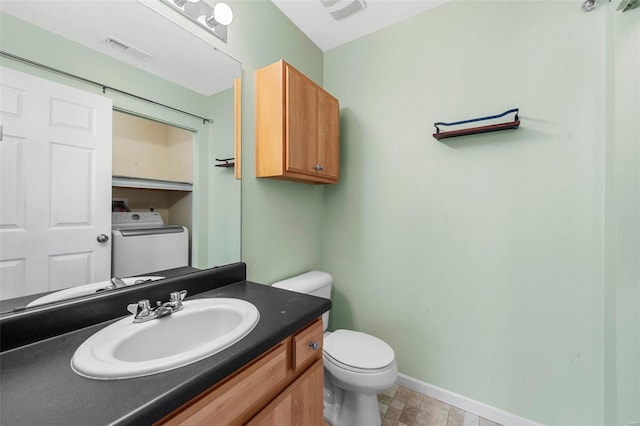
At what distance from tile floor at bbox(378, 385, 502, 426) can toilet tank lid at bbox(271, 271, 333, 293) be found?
83cm

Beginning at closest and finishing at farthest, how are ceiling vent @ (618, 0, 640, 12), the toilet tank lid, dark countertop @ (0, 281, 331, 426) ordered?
dark countertop @ (0, 281, 331, 426) < ceiling vent @ (618, 0, 640, 12) < the toilet tank lid

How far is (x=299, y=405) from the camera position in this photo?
33.2 inches

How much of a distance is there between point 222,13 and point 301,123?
633 mm

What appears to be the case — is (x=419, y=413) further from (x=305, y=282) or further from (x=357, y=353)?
(x=305, y=282)

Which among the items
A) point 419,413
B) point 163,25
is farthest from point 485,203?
point 163,25

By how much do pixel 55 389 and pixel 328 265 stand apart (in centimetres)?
166

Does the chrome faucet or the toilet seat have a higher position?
the chrome faucet

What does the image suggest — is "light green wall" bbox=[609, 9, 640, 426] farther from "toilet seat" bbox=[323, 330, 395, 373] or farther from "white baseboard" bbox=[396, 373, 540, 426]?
"toilet seat" bbox=[323, 330, 395, 373]

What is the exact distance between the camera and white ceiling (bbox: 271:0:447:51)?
5.14ft

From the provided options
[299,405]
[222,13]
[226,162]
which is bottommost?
[299,405]

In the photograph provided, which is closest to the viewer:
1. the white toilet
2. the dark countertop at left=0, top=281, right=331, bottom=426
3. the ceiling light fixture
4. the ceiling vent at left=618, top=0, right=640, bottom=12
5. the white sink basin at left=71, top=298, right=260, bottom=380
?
the dark countertop at left=0, top=281, right=331, bottom=426

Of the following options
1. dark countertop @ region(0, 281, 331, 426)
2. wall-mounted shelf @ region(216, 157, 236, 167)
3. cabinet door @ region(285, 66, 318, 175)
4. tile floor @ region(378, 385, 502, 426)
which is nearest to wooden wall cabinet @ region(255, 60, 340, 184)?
cabinet door @ region(285, 66, 318, 175)

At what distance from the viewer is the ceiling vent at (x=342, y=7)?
1535mm

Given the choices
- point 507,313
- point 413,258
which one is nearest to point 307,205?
point 413,258
